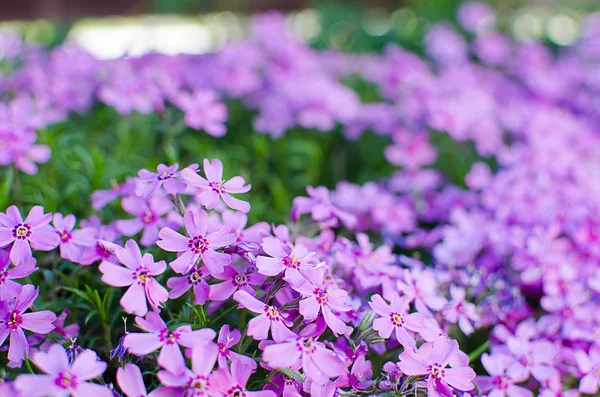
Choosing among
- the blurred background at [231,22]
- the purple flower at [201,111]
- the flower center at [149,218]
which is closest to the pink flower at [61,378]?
the flower center at [149,218]

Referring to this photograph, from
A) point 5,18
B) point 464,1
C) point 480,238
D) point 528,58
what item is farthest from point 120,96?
point 5,18

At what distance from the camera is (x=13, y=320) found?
44.6 inches

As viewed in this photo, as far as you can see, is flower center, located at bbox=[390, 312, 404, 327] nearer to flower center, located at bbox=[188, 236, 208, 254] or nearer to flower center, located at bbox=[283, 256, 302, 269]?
flower center, located at bbox=[283, 256, 302, 269]

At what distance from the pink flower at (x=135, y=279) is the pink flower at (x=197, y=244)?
0.13ft

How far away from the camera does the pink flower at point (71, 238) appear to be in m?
1.28

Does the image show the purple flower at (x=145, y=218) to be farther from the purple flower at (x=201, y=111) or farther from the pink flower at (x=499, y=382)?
the pink flower at (x=499, y=382)

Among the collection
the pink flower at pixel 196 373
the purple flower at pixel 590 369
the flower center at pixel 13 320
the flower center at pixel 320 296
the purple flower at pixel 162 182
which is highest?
the purple flower at pixel 162 182

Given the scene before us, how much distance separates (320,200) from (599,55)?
2400 mm

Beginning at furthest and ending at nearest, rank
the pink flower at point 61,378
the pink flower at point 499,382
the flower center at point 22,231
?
the pink flower at point 499,382, the flower center at point 22,231, the pink flower at point 61,378

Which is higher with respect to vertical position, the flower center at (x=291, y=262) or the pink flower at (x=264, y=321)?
the flower center at (x=291, y=262)

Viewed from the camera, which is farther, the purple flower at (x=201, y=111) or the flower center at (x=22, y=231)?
the purple flower at (x=201, y=111)

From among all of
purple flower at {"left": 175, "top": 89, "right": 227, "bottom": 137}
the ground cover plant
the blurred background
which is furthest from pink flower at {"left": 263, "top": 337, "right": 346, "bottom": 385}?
the blurred background

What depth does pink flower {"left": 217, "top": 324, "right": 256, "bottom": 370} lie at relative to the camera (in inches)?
42.3

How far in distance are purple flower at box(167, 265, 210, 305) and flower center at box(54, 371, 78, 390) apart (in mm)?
244
